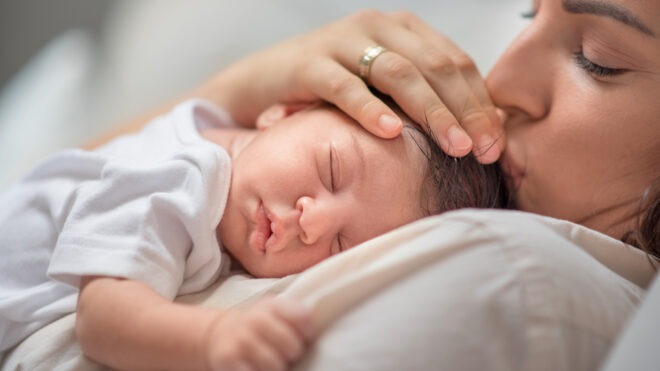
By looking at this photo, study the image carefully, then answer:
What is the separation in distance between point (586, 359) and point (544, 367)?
76 millimetres

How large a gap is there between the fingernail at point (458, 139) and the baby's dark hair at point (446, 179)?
0.05 metres

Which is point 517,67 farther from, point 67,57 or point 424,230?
point 67,57

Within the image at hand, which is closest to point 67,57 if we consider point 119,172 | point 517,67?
point 119,172

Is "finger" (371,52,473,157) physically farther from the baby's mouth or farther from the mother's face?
the baby's mouth

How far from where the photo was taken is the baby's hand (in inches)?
25.5

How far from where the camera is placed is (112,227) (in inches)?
37.5

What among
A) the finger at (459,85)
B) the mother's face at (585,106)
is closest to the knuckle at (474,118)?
the finger at (459,85)

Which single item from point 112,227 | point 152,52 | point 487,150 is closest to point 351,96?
point 487,150

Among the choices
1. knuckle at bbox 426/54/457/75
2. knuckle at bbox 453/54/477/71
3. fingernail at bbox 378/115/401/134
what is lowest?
fingernail at bbox 378/115/401/134

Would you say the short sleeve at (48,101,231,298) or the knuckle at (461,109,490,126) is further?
the knuckle at (461,109,490,126)

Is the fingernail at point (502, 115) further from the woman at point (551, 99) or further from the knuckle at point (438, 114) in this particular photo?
the knuckle at point (438, 114)

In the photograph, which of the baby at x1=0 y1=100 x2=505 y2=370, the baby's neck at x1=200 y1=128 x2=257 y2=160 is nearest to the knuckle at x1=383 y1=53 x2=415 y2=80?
the baby at x1=0 y1=100 x2=505 y2=370

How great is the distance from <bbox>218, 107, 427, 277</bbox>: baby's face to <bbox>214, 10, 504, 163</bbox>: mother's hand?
0.19 ft

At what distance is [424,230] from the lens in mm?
747
